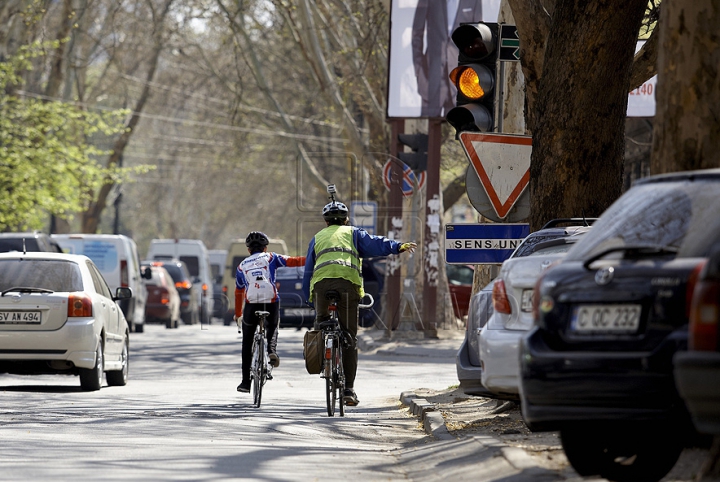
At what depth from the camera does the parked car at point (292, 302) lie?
25250mm

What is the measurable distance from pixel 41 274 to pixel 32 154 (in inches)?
698

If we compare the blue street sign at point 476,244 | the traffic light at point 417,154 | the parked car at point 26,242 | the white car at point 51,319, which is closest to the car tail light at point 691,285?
the blue street sign at point 476,244

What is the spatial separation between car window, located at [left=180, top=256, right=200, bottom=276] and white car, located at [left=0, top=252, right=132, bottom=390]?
27.3 meters

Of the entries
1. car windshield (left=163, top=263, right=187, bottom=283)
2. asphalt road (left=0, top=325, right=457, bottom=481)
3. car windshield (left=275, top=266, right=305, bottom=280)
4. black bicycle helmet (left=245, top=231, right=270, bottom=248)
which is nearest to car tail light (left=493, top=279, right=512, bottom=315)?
asphalt road (left=0, top=325, right=457, bottom=481)

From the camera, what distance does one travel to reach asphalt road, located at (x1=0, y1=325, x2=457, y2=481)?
815 centimetres

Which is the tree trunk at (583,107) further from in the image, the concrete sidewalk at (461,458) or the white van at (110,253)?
the white van at (110,253)

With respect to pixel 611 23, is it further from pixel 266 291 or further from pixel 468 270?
pixel 468 270

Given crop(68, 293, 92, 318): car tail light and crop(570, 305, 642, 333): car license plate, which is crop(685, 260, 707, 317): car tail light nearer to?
crop(570, 305, 642, 333): car license plate

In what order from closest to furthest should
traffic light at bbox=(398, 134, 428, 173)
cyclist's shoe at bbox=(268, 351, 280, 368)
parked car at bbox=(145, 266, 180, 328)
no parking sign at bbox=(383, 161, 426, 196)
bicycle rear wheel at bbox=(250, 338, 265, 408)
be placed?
bicycle rear wheel at bbox=(250, 338, 265, 408), cyclist's shoe at bbox=(268, 351, 280, 368), traffic light at bbox=(398, 134, 428, 173), no parking sign at bbox=(383, 161, 426, 196), parked car at bbox=(145, 266, 180, 328)

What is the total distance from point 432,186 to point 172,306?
1046 cm

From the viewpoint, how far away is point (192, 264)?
1681 inches

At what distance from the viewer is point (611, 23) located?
10992 millimetres

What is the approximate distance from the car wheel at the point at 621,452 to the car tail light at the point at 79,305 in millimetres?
8449

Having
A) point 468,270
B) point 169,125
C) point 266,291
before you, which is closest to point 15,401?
point 266,291
